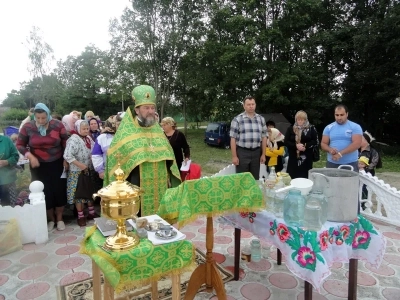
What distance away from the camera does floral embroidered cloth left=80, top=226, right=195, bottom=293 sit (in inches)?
64.3

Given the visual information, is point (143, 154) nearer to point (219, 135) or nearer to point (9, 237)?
point (9, 237)

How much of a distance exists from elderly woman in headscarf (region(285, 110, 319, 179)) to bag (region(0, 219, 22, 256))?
4.02 m

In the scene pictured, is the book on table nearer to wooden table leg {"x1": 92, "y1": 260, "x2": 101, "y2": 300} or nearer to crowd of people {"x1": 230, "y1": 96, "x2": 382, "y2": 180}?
wooden table leg {"x1": 92, "y1": 260, "x2": 101, "y2": 300}

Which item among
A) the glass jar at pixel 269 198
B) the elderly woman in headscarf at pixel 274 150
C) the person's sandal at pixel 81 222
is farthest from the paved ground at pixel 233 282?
the elderly woman in headscarf at pixel 274 150

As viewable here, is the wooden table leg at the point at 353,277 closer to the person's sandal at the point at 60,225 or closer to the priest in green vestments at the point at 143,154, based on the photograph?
the priest in green vestments at the point at 143,154

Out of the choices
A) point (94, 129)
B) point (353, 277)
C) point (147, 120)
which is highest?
point (147, 120)

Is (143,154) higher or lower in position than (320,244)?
higher

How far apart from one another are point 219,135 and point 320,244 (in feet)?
45.5

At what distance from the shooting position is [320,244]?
188 centimetres

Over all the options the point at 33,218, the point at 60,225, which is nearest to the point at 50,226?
the point at 60,225

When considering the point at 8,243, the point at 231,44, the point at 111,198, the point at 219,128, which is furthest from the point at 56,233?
the point at 231,44

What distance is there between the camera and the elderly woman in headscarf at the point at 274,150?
660cm

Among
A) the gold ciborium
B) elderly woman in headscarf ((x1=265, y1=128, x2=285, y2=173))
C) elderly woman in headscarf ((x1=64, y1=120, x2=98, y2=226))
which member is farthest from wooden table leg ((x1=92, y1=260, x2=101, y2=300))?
elderly woman in headscarf ((x1=265, y1=128, x2=285, y2=173))

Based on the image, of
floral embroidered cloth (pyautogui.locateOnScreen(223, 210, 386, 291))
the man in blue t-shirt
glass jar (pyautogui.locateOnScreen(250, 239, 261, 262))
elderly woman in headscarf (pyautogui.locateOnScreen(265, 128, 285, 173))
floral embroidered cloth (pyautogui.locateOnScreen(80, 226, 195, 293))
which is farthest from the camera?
elderly woman in headscarf (pyautogui.locateOnScreen(265, 128, 285, 173))
